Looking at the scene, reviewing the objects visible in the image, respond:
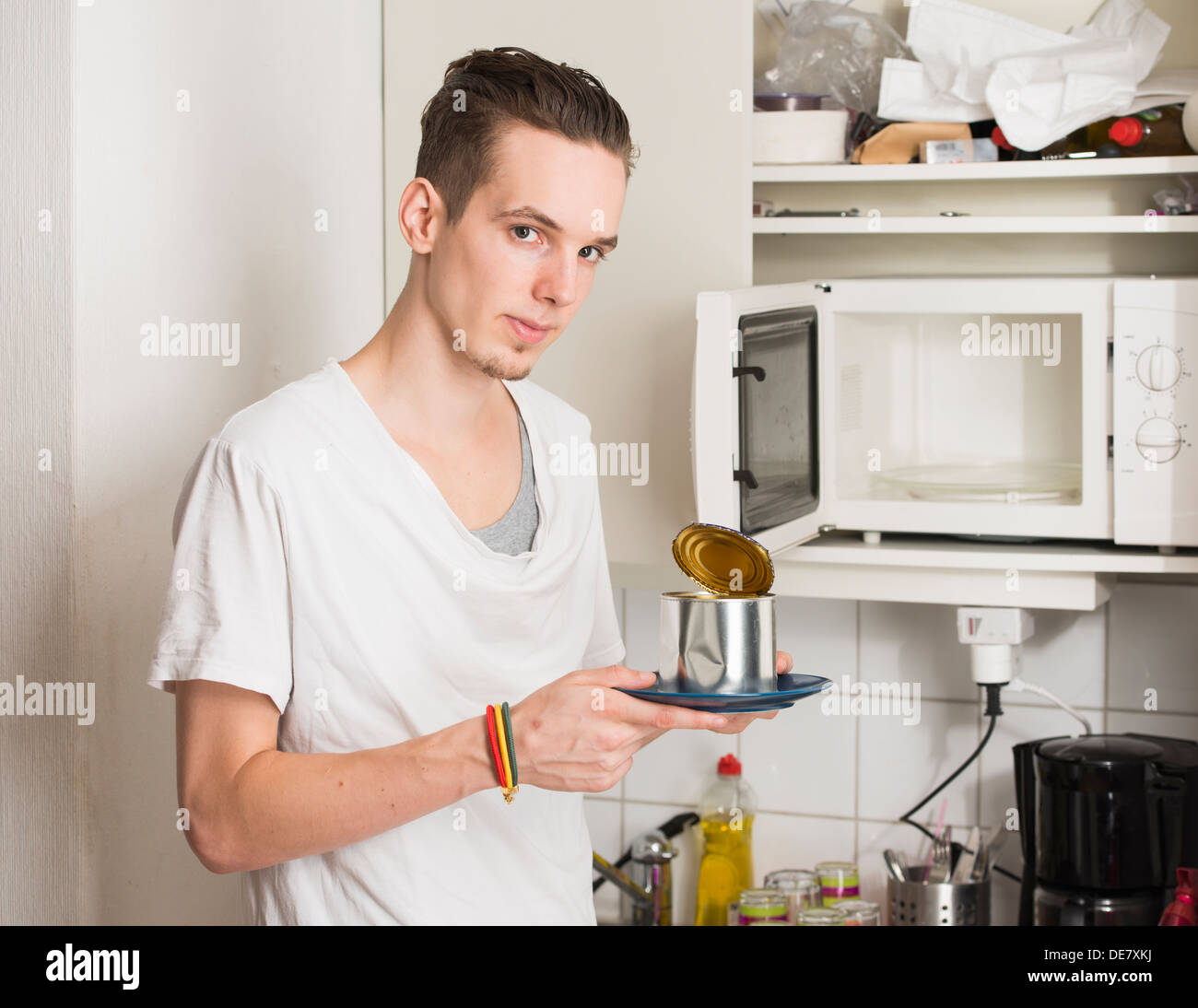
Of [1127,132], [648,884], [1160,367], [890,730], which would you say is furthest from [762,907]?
[1127,132]

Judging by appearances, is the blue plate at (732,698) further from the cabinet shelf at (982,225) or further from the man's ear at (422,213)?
the cabinet shelf at (982,225)

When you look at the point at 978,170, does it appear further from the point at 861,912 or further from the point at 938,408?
the point at 861,912

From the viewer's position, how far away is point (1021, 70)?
1478 mm

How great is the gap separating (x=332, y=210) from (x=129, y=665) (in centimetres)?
59

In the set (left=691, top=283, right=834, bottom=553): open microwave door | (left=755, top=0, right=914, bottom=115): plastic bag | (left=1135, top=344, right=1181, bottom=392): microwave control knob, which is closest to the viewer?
(left=691, top=283, right=834, bottom=553): open microwave door

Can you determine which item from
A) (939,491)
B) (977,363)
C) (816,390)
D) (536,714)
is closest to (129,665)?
(536,714)

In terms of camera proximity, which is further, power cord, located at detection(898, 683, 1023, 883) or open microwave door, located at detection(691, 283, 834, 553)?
power cord, located at detection(898, 683, 1023, 883)

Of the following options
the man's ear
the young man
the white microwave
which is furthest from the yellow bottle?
the man's ear

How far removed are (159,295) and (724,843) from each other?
106 cm

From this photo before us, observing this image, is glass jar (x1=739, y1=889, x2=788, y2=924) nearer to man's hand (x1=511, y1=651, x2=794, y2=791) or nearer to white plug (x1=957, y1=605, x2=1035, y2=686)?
white plug (x1=957, y1=605, x2=1035, y2=686)

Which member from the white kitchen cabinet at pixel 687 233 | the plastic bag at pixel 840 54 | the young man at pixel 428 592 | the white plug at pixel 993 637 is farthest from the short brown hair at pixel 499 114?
the white plug at pixel 993 637

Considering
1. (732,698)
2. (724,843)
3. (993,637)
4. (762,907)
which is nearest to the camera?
(732,698)

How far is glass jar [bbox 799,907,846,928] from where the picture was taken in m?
1.65

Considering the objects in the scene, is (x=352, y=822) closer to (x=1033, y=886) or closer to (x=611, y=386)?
(x=611, y=386)
